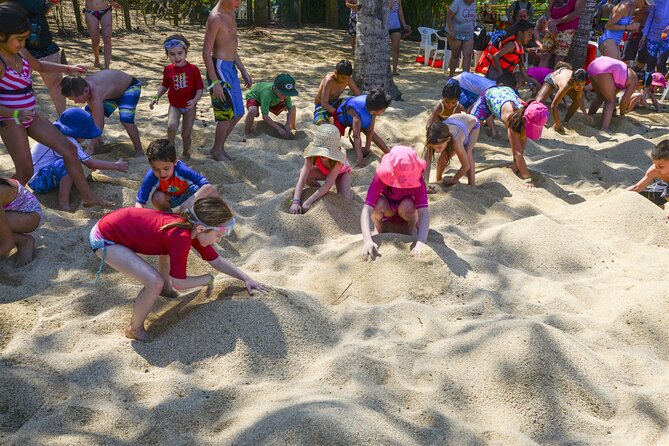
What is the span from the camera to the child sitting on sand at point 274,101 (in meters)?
6.09

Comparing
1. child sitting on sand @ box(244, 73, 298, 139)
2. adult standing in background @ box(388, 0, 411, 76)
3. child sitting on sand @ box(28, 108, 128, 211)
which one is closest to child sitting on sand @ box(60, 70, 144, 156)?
child sitting on sand @ box(28, 108, 128, 211)

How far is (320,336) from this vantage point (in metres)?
3.11

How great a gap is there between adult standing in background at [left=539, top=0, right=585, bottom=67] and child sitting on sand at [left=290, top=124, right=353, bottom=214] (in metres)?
5.24

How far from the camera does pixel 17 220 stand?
3.77 m

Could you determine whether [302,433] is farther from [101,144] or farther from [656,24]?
[656,24]

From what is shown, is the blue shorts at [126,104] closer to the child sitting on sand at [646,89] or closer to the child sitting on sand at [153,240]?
the child sitting on sand at [153,240]

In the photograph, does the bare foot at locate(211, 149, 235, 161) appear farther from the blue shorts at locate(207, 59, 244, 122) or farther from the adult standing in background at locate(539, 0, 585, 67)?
the adult standing in background at locate(539, 0, 585, 67)

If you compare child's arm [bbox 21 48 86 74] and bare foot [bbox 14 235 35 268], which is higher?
child's arm [bbox 21 48 86 74]

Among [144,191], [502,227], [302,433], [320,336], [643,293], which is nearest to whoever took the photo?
[302,433]

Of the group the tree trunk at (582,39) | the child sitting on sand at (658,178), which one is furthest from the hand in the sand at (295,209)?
the tree trunk at (582,39)

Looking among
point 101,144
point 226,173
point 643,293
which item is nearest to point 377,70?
point 226,173

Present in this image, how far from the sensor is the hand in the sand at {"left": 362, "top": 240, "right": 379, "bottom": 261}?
3.76m

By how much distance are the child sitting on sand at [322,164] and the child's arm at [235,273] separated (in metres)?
1.25

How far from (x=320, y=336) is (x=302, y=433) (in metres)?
0.83
